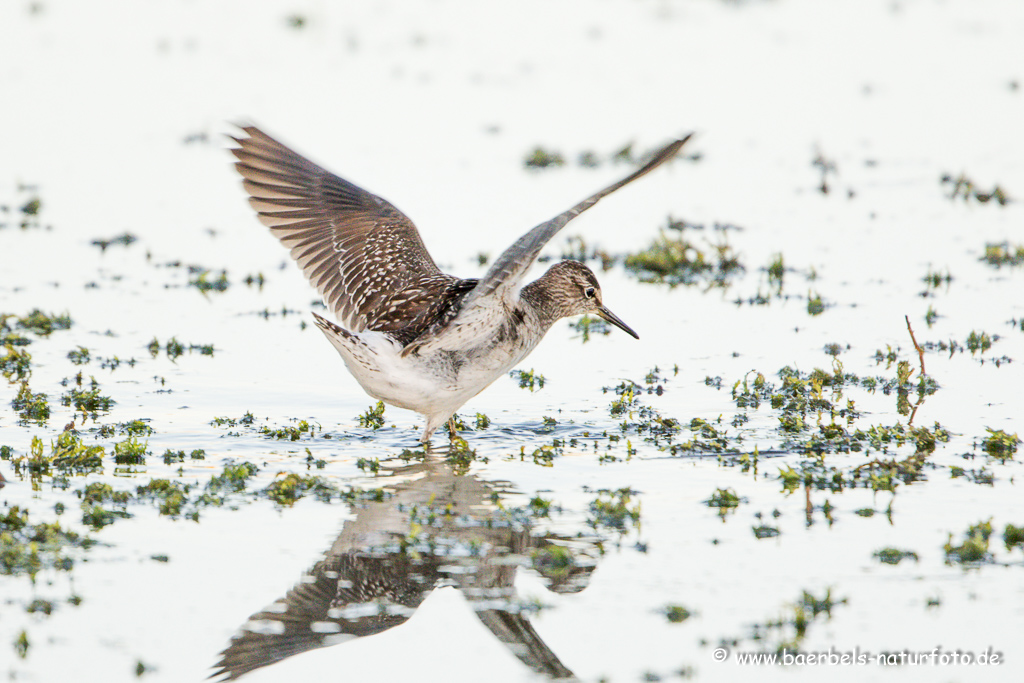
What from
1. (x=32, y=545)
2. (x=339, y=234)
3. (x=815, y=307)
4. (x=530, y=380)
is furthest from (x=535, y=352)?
(x=32, y=545)

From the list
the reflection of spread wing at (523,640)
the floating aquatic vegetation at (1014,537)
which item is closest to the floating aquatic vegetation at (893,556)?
the floating aquatic vegetation at (1014,537)

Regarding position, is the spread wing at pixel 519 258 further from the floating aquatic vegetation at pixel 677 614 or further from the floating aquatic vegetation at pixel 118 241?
the floating aquatic vegetation at pixel 118 241

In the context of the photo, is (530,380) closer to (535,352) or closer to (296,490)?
(535,352)

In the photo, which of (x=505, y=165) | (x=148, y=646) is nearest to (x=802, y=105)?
(x=505, y=165)

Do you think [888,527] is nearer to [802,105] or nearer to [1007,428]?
[1007,428]

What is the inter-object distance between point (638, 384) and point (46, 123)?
8381 millimetres

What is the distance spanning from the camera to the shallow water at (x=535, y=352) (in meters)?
4.77

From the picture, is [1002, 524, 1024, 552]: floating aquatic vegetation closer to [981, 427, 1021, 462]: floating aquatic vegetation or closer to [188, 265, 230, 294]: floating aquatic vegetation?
[981, 427, 1021, 462]: floating aquatic vegetation

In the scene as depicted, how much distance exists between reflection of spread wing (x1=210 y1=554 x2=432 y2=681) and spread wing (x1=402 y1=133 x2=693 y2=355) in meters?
1.24

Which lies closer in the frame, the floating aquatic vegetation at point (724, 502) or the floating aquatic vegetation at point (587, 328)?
the floating aquatic vegetation at point (724, 502)

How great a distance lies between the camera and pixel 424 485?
624 centimetres

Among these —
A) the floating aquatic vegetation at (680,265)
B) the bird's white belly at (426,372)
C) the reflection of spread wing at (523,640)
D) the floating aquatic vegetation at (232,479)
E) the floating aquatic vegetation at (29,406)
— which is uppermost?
the floating aquatic vegetation at (680,265)

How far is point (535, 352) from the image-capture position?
8.78 m

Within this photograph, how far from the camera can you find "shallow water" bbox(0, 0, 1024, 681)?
4.77m
